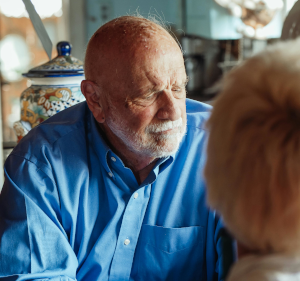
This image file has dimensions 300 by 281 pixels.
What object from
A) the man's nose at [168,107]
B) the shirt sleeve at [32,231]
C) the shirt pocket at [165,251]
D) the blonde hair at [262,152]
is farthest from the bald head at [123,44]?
the blonde hair at [262,152]

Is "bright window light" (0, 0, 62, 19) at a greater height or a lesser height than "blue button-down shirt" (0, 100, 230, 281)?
greater

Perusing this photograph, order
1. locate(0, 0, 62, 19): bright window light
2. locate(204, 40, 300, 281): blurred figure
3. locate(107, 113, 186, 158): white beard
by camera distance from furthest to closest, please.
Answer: locate(0, 0, 62, 19): bright window light, locate(107, 113, 186, 158): white beard, locate(204, 40, 300, 281): blurred figure

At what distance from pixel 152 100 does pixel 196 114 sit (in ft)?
0.86

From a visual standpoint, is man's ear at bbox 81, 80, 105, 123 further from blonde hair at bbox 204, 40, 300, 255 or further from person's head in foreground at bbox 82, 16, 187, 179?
blonde hair at bbox 204, 40, 300, 255

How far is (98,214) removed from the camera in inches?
44.3

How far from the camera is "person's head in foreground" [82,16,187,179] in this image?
108cm

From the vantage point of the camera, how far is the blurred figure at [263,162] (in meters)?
0.41

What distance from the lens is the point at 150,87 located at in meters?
1.09

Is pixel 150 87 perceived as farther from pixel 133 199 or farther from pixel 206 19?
pixel 206 19

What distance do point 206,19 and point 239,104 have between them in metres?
6.57

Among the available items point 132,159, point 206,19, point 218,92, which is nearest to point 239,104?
point 218,92

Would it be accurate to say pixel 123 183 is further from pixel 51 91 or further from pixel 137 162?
pixel 51 91

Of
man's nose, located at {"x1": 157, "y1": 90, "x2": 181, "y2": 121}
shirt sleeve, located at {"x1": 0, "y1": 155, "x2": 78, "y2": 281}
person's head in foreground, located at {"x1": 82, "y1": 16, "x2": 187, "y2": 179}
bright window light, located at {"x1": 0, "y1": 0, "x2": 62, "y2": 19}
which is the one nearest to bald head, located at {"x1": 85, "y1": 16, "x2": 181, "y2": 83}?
person's head in foreground, located at {"x1": 82, "y1": 16, "x2": 187, "y2": 179}

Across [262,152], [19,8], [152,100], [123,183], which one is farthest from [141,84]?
[19,8]
